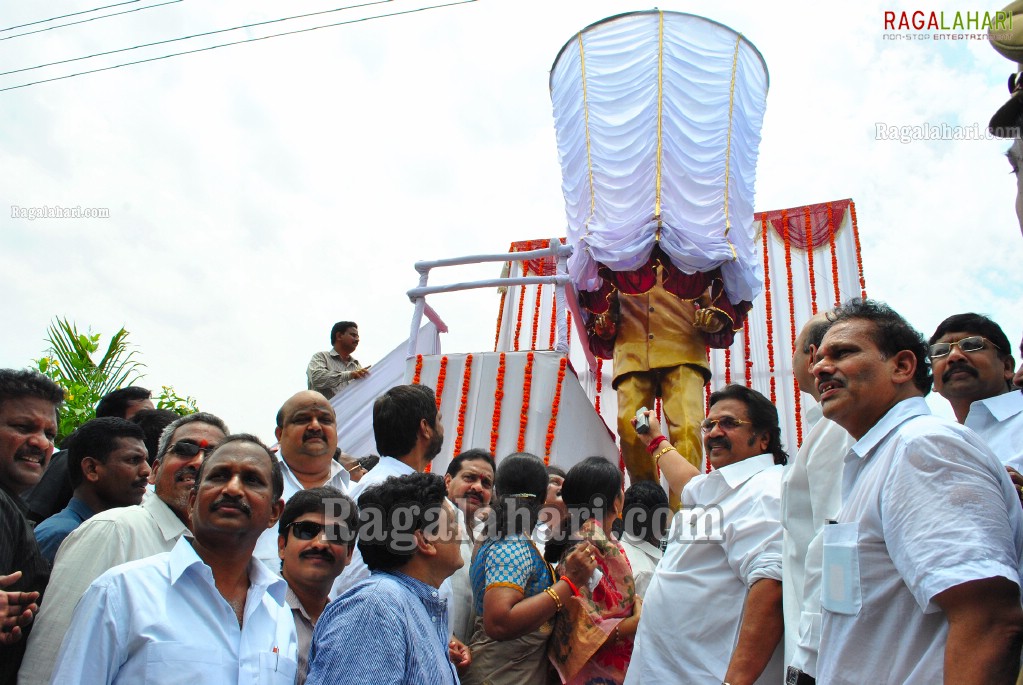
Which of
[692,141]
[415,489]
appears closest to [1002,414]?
[415,489]

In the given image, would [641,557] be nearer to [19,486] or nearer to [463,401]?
[19,486]

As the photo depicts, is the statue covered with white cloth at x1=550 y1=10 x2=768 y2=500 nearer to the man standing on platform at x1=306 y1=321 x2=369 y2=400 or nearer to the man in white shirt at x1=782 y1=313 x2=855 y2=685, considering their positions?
the man standing on platform at x1=306 y1=321 x2=369 y2=400

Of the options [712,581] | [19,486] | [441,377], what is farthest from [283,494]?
[441,377]

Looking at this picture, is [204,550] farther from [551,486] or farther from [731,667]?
[551,486]

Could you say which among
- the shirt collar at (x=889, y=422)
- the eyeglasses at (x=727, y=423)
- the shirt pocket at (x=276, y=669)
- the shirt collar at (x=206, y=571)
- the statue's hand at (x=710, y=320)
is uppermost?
the statue's hand at (x=710, y=320)

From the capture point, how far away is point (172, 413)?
3479 mm

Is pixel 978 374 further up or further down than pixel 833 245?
further down

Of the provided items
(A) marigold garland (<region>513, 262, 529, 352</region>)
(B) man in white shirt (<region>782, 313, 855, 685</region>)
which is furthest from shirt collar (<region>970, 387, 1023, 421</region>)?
(A) marigold garland (<region>513, 262, 529, 352</region>)

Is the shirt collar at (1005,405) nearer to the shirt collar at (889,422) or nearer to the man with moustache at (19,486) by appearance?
the shirt collar at (889,422)

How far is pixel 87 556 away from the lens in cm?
208

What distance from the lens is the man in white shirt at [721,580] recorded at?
2359mm

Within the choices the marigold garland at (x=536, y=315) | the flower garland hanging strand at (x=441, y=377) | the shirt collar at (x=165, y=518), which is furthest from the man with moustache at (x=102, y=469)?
the marigold garland at (x=536, y=315)

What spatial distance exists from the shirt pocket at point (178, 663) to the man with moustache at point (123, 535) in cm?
38

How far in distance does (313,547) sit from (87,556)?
1.96 ft
